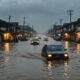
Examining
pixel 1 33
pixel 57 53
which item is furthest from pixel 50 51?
pixel 1 33

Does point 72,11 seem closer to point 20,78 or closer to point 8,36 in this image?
point 8,36

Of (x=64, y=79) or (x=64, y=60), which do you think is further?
(x=64, y=60)

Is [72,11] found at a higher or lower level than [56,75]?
higher

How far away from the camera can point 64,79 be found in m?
15.7

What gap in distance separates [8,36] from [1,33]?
9156 mm

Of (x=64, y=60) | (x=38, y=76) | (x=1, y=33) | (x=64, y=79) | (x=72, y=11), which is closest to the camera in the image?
(x=64, y=79)

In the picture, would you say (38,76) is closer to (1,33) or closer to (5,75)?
(5,75)

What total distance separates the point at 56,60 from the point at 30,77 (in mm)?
11387

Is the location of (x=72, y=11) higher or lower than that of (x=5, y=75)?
higher

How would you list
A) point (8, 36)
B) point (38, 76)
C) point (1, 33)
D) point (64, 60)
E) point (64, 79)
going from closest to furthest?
point (64, 79)
point (38, 76)
point (64, 60)
point (1, 33)
point (8, 36)

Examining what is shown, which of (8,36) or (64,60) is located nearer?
(64,60)

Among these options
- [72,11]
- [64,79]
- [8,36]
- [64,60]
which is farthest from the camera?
[72,11]

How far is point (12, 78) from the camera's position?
1631 centimetres

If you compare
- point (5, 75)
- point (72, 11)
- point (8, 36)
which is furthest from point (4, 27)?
point (5, 75)
